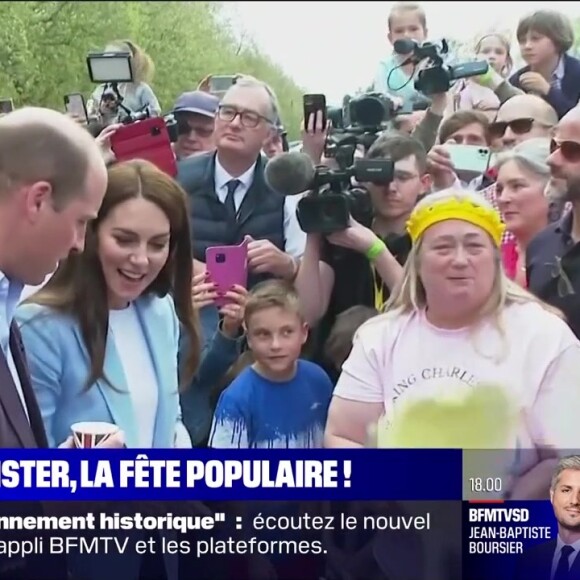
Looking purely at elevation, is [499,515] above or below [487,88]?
below

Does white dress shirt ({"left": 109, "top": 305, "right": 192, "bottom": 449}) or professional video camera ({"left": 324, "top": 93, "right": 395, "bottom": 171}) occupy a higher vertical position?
professional video camera ({"left": 324, "top": 93, "right": 395, "bottom": 171})

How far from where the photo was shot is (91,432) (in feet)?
8.66

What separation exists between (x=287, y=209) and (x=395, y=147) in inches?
12.4

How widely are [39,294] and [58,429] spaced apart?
1.12ft

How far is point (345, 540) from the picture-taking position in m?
2.68

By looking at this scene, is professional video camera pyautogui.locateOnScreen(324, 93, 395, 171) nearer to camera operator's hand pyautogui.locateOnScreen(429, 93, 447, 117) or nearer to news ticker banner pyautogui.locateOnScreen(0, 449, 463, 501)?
camera operator's hand pyautogui.locateOnScreen(429, 93, 447, 117)

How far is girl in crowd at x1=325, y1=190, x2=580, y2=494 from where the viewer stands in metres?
2.66

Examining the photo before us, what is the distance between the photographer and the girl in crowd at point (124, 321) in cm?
263

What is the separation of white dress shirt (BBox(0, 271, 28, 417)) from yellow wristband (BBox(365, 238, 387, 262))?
88 centimetres

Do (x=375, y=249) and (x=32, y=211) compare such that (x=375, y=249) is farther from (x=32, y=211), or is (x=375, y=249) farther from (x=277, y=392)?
(x=32, y=211)

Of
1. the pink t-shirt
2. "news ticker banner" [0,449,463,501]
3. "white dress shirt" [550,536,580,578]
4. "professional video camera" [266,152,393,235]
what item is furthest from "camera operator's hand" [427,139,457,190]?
"white dress shirt" [550,536,580,578]

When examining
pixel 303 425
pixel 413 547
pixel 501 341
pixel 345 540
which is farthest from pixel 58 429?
pixel 501 341

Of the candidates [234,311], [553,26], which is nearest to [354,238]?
[234,311]

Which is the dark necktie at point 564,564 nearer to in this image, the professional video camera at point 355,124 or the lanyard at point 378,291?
the lanyard at point 378,291
